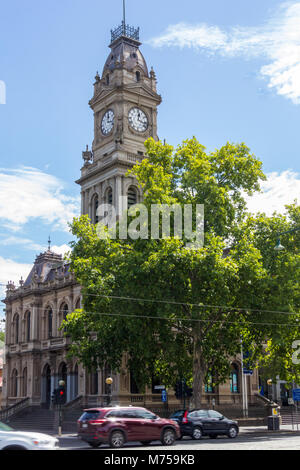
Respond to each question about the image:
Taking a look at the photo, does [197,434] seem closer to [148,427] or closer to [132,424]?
[148,427]

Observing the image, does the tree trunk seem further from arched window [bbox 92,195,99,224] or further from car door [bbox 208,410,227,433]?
arched window [bbox 92,195,99,224]

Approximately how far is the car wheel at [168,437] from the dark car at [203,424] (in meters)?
4.30

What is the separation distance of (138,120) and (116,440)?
40.8 metres

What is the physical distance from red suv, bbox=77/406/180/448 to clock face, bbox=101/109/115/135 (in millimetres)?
38801

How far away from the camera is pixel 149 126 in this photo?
2298 inches

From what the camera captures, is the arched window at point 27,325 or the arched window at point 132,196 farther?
the arched window at point 27,325

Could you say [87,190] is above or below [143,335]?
above

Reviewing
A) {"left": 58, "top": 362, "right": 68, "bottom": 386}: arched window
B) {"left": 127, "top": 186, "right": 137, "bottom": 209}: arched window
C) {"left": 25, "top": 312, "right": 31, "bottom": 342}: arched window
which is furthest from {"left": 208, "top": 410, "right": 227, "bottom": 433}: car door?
{"left": 25, "top": 312, "right": 31, "bottom": 342}: arched window

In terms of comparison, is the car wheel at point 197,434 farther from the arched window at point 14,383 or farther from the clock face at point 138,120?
the arched window at point 14,383

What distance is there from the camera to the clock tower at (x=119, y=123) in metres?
53.8

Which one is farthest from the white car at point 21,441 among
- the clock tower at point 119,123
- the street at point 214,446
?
the clock tower at point 119,123

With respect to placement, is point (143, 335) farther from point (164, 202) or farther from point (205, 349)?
point (164, 202)
